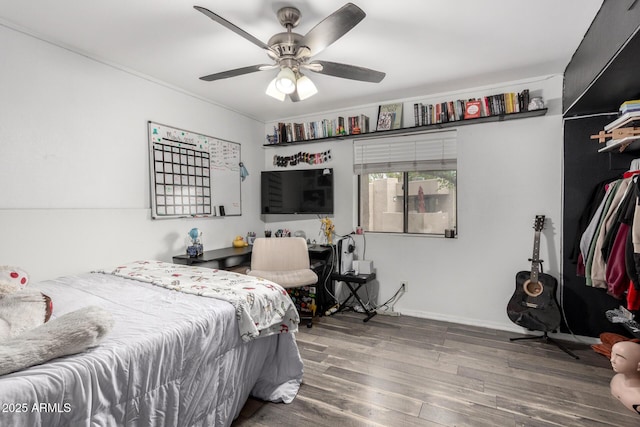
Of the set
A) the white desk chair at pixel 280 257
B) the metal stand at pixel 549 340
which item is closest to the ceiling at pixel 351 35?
the white desk chair at pixel 280 257

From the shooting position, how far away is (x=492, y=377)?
2234mm

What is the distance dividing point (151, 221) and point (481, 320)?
3360 millimetres

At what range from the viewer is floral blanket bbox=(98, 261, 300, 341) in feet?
5.55

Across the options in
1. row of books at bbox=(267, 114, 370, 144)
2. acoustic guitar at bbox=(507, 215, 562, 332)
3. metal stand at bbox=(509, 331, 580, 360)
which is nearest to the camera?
metal stand at bbox=(509, 331, 580, 360)

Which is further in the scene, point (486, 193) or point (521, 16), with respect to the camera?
point (486, 193)

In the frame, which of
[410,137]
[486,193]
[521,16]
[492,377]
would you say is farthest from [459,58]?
[492,377]

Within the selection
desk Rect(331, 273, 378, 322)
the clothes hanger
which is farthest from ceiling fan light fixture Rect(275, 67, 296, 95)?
the clothes hanger

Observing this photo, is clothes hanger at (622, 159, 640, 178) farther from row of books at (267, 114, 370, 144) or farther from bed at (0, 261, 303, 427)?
bed at (0, 261, 303, 427)

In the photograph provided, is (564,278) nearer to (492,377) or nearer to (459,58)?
(492,377)

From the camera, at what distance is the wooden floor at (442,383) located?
181cm

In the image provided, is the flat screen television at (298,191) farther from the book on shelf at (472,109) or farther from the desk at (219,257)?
the book on shelf at (472,109)

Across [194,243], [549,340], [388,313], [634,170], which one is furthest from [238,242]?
[634,170]

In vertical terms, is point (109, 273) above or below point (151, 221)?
below

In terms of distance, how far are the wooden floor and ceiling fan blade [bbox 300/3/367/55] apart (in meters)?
2.14
